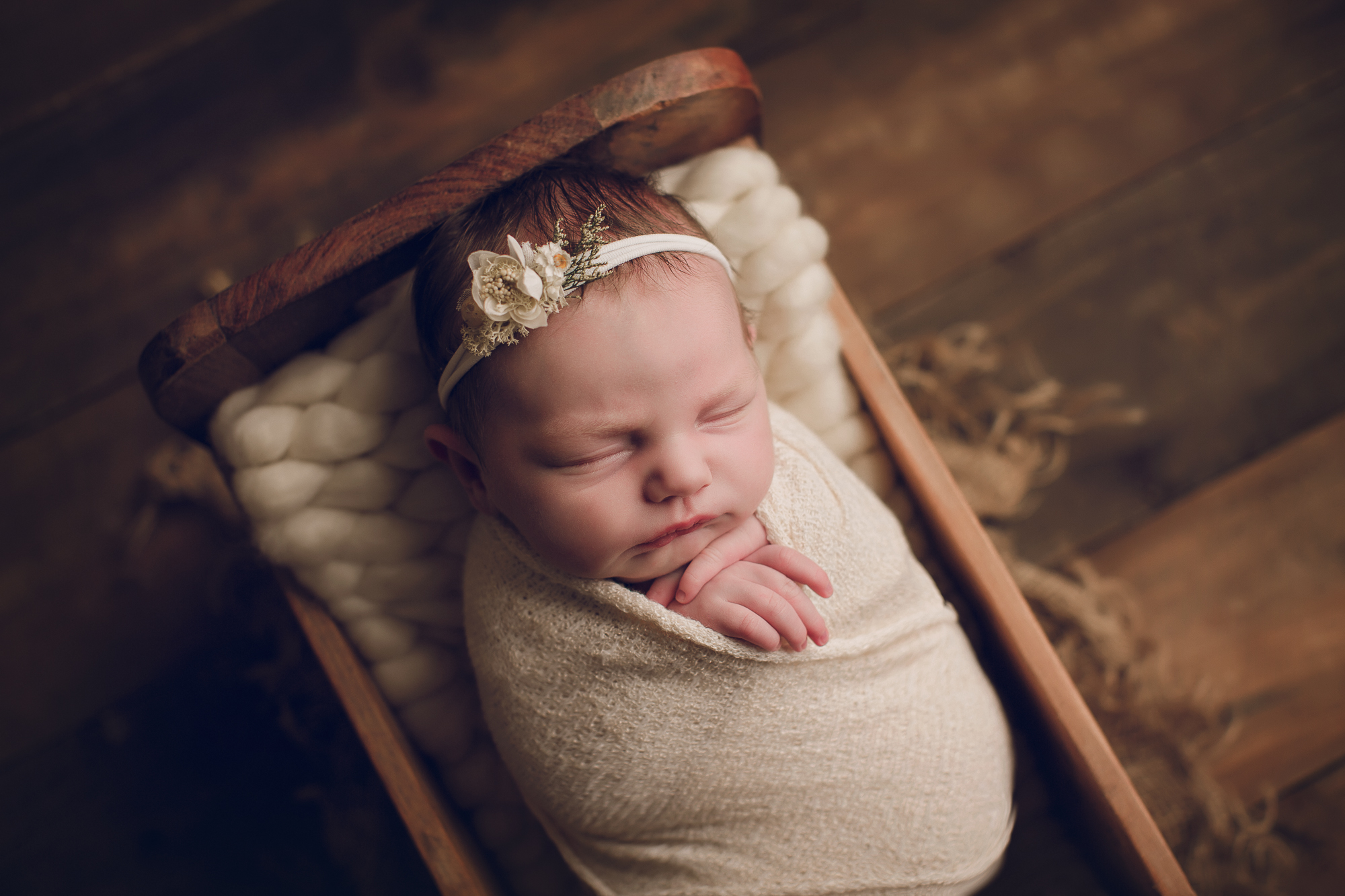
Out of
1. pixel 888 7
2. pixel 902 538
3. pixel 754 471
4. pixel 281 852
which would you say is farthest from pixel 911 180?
pixel 281 852

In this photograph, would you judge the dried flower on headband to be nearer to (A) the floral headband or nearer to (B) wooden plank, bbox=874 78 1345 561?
(A) the floral headband

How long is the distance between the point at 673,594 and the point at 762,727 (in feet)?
0.50

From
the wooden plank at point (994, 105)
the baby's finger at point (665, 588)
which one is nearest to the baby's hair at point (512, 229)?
the baby's finger at point (665, 588)

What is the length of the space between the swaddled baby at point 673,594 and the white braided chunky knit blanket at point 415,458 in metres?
0.08

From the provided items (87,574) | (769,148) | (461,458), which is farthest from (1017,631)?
(87,574)

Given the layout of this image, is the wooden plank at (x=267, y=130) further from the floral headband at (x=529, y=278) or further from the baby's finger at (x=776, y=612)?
the baby's finger at (x=776, y=612)

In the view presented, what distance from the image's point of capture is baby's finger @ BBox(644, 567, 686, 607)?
77 centimetres

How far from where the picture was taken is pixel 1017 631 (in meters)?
0.85

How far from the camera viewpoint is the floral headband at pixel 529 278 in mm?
625

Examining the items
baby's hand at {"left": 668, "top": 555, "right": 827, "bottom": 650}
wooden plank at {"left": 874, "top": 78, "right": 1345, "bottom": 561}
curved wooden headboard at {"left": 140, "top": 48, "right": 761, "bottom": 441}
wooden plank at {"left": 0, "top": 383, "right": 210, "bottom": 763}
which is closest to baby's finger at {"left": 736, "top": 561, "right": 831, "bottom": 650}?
baby's hand at {"left": 668, "top": 555, "right": 827, "bottom": 650}

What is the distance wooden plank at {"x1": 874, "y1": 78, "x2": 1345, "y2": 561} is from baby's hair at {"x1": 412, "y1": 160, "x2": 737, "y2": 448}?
67cm

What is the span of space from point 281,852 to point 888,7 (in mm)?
1625

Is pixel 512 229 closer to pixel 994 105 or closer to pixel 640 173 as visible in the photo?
pixel 640 173

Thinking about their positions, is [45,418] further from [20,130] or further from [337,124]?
[337,124]
